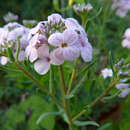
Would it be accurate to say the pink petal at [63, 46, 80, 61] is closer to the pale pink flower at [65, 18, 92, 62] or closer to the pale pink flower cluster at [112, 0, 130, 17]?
the pale pink flower at [65, 18, 92, 62]

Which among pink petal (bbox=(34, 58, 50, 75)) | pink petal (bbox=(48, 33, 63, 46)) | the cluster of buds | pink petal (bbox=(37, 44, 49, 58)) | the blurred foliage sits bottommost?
the blurred foliage

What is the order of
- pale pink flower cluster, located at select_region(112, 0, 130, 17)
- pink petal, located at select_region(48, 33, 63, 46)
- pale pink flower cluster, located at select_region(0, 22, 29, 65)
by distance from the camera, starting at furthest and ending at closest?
1. pale pink flower cluster, located at select_region(112, 0, 130, 17)
2. pale pink flower cluster, located at select_region(0, 22, 29, 65)
3. pink petal, located at select_region(48, 33, 63, 46)

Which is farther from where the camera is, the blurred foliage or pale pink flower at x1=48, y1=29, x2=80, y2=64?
the blurred foliage

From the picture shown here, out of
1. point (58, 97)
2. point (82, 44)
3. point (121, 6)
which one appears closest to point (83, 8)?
point (82, 44)

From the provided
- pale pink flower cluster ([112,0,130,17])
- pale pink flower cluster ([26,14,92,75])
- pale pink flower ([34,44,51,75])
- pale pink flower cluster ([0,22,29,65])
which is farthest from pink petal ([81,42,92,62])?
A: pale pink flower cluster ([112,0,130,17])

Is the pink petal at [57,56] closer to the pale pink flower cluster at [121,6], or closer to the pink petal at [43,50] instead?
the pink petal at [43,50]

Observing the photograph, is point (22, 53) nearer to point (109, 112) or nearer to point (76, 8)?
point (76, 8)

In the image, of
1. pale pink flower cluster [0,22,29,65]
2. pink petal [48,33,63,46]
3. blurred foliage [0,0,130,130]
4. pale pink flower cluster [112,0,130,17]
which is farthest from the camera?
pale pink flower cluster [112,0,130,17]

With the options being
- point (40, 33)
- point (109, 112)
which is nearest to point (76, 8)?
point (40, 33)

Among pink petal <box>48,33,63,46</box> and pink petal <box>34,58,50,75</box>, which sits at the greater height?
pink petal <box>48,33,63,46</box>
